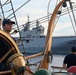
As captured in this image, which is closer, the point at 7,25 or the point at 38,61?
the point at 7,25

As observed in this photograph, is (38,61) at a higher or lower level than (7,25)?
lower

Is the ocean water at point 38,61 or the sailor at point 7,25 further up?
the sailor at point 7,25

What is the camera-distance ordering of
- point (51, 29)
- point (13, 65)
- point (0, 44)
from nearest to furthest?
point (13, 65), point (0, 44), point (51, 29)

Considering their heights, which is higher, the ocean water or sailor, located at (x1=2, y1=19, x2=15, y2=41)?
sailor, located at (x1=2, y1=19, x2=15, y2=41)

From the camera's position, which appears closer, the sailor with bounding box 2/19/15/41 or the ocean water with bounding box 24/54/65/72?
the sailor with bounding box 2/19/15/41

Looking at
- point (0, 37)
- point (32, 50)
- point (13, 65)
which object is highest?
point (0, 37)

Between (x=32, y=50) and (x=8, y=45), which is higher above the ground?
(x=8, y=45)

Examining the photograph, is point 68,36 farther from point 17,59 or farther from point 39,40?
point 17,59

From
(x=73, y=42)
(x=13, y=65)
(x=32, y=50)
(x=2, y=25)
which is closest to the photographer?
(x=13, y=65)

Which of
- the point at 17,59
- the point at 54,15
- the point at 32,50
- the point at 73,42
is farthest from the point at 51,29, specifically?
the point at 32,50

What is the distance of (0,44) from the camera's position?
7676 millimetres

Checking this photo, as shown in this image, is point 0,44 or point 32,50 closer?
point 0,44

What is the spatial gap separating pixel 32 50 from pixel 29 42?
11.4ft

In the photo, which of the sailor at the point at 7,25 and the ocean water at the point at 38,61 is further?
the ocean water at the point at 38,61
